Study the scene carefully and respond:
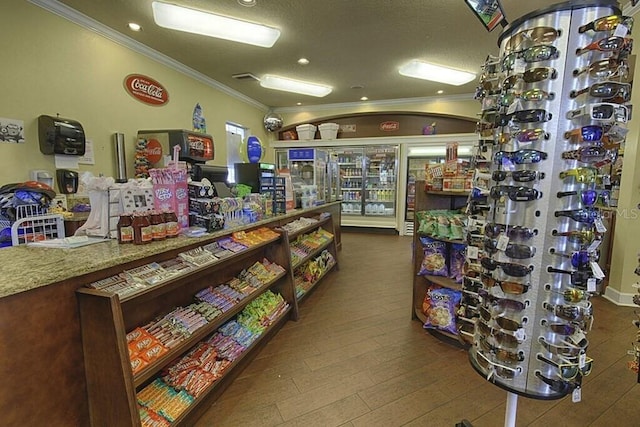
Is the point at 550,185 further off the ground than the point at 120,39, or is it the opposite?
the point at 120,39

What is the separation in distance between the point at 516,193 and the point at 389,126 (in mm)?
6345

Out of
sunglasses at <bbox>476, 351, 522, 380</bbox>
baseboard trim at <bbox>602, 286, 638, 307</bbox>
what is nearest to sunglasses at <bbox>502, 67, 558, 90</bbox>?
sunglasses at <bbox>476, 351, 522, 380</bbox>

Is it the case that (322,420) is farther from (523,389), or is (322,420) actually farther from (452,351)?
(452,351)

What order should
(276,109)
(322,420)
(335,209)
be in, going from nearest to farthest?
(322,420) < (335,209) < (276,109)

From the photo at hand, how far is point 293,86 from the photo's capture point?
18.0ft

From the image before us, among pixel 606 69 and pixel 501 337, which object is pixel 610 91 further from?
pixel 501 337

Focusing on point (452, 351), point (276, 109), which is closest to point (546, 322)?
point (452, 351)

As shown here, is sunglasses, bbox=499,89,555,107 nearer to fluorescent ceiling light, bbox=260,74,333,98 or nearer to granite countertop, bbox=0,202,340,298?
granite countertop, bbox=0,202,340,298

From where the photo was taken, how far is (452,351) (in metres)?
2.38

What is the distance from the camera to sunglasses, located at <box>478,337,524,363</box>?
43.5 inches

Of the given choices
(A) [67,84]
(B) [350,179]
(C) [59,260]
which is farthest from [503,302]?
(B) [350,179]

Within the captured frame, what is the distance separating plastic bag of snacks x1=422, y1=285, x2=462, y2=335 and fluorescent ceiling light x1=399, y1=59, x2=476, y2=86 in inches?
140

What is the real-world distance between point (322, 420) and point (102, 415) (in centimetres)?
108

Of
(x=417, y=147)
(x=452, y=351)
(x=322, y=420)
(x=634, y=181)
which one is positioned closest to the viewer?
(x=322, y=420)
